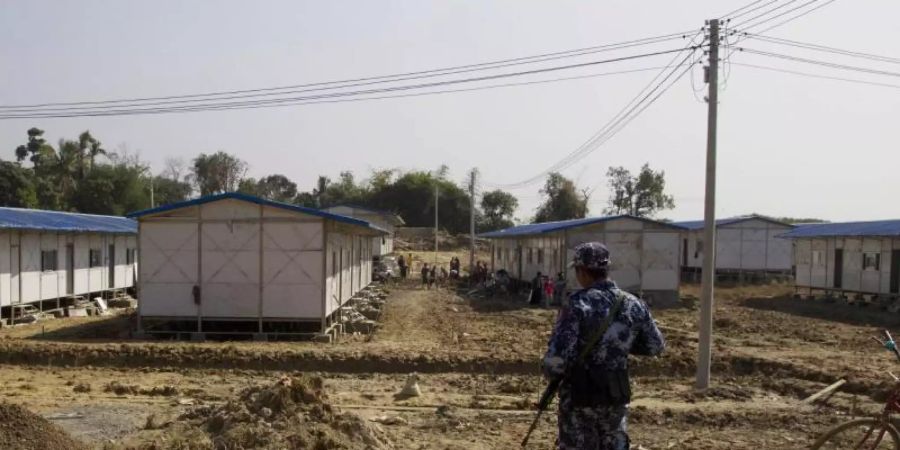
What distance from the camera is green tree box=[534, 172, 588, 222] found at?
237ft

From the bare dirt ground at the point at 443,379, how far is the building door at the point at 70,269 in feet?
7.35

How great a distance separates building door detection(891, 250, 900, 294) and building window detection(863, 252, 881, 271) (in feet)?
2.46

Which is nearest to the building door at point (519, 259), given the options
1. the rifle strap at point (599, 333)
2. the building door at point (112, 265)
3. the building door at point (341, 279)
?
the building door at point (341, 279)

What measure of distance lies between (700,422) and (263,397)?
232 inches

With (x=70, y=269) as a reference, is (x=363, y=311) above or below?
below

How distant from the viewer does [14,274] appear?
21.0 meters

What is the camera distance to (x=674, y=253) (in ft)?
97.0

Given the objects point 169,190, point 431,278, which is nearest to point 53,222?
point 431,278

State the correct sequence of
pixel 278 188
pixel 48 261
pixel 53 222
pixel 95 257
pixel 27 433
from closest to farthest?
pixel 27 433
pixel 53 222
pixel 48 261
pixel 95 257
pixel 278 188

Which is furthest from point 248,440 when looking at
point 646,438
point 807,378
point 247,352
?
point 807,378

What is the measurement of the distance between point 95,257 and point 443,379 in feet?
61.1

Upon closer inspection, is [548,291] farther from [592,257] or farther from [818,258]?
[592,257]

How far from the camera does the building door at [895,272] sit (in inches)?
1111

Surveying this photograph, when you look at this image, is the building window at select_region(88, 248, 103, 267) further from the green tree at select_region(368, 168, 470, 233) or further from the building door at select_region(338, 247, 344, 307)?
the green tree at select_region(368, 168, 470, 233)
